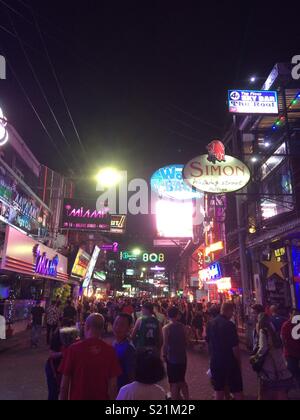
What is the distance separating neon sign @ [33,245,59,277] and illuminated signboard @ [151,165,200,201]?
7.65 metres

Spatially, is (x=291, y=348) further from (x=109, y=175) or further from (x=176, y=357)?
(x=109, y=175)

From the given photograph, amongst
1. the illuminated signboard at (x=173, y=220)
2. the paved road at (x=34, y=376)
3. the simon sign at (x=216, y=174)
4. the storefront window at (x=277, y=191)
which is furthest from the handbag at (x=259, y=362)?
the illuminated signboard at (x=173, y=220)

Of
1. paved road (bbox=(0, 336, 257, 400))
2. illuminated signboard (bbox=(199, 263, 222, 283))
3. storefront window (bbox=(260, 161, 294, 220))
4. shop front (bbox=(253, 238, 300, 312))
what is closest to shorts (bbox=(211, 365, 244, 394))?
paved road (bbox=(0, 336, 257, 400))

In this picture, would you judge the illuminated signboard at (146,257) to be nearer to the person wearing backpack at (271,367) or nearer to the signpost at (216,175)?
the signpost at (216,175)

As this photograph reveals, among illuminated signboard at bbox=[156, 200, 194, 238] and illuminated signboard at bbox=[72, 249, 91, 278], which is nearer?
illuminated signboard at bbox=[72, 249, 91, 278]

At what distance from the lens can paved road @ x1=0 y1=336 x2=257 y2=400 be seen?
302 inches

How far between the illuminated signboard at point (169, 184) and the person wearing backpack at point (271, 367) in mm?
16152

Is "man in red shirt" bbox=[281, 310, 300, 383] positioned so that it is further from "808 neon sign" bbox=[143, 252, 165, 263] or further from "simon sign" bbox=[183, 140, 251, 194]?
"808 neon sign" bbox=[143, 252, 165, 263]

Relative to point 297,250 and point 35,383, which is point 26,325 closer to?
point 35,383

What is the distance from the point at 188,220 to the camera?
29.0 m

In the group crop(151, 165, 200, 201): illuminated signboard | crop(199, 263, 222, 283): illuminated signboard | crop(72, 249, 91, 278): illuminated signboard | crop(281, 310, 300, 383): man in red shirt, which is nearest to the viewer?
crop(281, 310, 300, 383): man in red shirt

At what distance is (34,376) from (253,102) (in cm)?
1368
